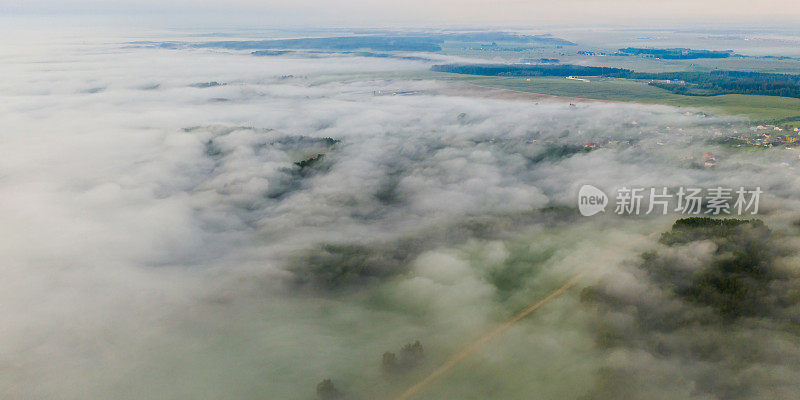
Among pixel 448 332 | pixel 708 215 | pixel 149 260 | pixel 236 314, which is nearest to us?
pixel 448 332

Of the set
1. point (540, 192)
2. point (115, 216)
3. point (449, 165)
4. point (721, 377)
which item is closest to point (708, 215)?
point (540, 192)

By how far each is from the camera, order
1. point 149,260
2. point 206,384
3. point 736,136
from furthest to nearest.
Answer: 1. point 736,136
2. point 149,260
3. point 206,384

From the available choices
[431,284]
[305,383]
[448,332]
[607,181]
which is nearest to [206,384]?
[305,383]

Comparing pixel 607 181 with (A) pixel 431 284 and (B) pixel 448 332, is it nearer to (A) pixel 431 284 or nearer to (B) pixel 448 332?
(A) pixel 431 284

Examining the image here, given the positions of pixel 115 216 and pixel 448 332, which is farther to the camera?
pixel 115 216

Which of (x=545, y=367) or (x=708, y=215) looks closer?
(x=545, y=367)

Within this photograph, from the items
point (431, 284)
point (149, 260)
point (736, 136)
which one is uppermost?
point (736, 136)

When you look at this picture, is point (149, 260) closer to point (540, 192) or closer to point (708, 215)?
point (540, 192)

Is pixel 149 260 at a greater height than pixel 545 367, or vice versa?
pixel 545 367

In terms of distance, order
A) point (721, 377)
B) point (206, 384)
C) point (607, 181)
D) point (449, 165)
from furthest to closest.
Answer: point (449, 165), point (607, 181), point (206, 384), point (721, 377)
